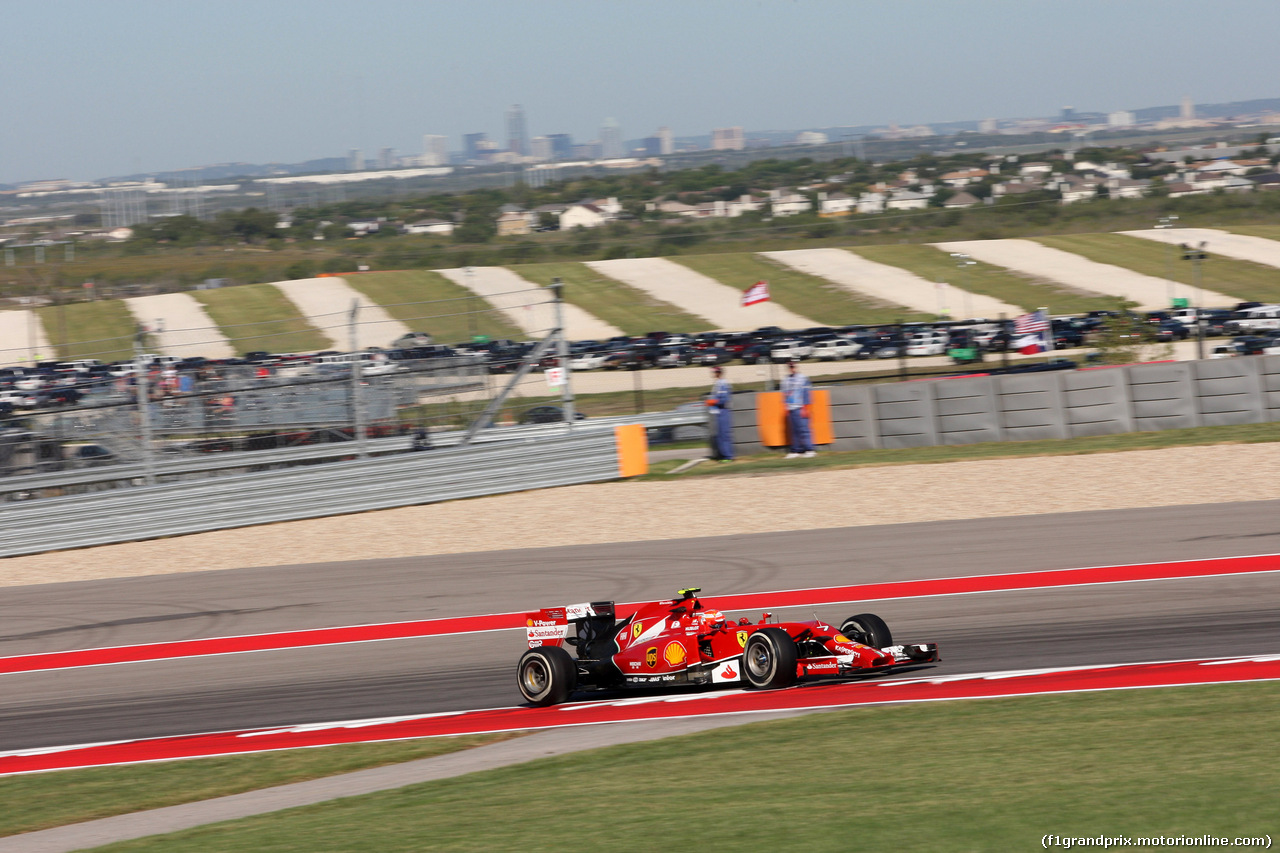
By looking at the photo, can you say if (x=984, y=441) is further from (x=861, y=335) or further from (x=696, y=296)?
(x=696, y=296)

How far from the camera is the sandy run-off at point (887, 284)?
53969 mm

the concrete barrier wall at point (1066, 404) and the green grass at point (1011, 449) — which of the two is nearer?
the green grass at point (1011, 449)

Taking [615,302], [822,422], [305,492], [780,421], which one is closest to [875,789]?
[305,492]

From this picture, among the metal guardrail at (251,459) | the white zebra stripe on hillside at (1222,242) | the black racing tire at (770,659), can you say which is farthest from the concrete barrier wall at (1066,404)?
the white zebra stripe on hillside at (1222,242)

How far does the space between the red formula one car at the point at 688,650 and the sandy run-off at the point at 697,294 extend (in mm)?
41630

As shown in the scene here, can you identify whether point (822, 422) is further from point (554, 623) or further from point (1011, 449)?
point (554, 623)

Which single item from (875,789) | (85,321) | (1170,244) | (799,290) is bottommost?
(875,789)

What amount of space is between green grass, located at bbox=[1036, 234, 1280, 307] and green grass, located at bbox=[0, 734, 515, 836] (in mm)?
51921

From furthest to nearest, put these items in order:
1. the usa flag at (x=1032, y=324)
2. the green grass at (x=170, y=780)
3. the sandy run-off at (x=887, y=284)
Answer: the sandy run-off at (x=887, y=284)
the usa flag at (x=1032, y=324)
the green grass at (x=170, y=780)

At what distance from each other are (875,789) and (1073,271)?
57.8 m

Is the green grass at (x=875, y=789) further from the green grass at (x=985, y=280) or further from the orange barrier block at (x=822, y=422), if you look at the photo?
the green grass at (x=985, y=280)

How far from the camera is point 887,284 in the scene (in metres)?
59.3

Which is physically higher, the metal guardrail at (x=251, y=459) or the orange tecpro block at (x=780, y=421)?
the metal guardrail at (x=251, y=459)

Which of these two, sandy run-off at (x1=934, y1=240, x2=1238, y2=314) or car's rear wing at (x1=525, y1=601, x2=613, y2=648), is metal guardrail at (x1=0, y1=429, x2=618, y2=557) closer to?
car's rear wing at (x1=525, y1=601, x2=613, y2=648)
